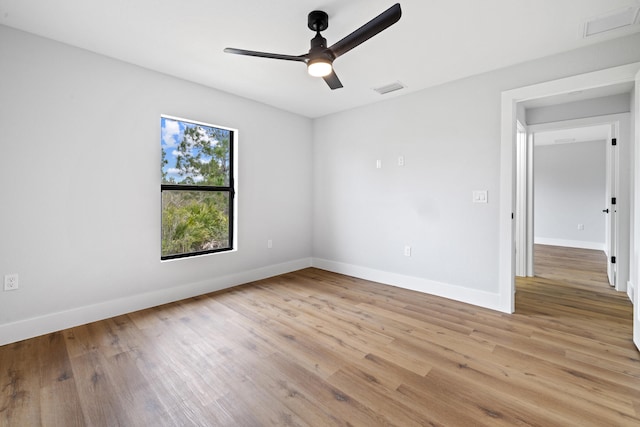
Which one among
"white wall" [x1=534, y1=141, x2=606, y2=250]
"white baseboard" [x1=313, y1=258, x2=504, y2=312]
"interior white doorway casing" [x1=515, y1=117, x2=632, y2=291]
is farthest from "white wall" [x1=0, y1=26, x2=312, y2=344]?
"white wall" [x1=534, y1=141, x2=606, y2=250]

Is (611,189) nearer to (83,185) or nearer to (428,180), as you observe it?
(428,180)

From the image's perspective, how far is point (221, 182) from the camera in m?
3.60

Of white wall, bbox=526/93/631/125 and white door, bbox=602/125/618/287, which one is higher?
white wall, bbox=526/93/631/125

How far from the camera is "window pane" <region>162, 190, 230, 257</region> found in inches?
123

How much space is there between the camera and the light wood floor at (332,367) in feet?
4.85

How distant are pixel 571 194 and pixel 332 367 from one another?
749 centimetres

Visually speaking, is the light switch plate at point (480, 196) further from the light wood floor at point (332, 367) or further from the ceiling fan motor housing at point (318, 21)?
the ceiling fan motor housing at point (318, 21)

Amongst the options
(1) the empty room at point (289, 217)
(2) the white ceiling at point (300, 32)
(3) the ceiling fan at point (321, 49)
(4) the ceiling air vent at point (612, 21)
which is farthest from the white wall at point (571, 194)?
(3) the ceiling fan at point (321, 49)

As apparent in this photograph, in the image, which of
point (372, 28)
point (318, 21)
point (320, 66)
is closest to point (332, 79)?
point (320, 66)

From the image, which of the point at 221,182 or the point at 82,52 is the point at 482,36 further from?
the point at 82,52

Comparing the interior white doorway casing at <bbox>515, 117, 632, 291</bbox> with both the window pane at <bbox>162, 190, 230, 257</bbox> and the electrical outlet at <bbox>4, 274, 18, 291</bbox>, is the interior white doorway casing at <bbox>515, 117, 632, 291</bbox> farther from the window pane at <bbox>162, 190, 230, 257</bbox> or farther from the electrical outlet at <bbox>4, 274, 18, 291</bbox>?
the electrical outlet at <bbox>4, 274, 18, 291</bbox>

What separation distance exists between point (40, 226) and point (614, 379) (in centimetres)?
433

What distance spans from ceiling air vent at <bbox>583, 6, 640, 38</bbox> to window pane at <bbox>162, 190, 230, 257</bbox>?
3851 millimetres

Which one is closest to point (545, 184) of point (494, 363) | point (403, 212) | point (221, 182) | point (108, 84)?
point (403, 212)
